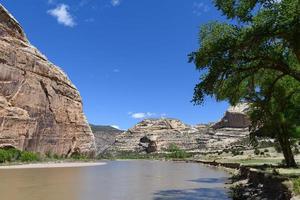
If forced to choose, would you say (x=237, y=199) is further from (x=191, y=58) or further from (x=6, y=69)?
(x=6, y=69)

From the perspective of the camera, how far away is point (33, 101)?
513ft

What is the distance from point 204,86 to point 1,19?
5130 inches

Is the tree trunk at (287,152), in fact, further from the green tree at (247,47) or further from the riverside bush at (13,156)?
the riverside bush at (13,156)

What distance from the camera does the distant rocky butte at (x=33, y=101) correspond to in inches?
5507

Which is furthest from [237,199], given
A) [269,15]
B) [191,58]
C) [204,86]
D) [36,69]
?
[36,69]

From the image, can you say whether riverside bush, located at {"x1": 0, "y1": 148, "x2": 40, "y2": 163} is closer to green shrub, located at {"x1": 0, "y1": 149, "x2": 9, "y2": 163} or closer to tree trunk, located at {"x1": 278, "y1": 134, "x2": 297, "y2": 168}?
green shrub, located at {"x1": 0, "y1": 149, "x2": 9, "y2": 163}

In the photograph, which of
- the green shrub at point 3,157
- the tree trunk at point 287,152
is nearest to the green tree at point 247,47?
the tree trunk at point 287,152

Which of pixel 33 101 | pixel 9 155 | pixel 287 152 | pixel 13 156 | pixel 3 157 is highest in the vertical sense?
pixel 33 101

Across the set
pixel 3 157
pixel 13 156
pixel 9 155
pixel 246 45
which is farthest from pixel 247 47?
pixel 13 156

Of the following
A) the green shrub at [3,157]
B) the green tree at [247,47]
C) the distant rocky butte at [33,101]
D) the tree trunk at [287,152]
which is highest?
the distant rocky butte at [33,101]

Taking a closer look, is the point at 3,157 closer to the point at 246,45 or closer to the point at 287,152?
the point at 287,152

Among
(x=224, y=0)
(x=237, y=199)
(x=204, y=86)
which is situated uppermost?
(x=224, y=0)

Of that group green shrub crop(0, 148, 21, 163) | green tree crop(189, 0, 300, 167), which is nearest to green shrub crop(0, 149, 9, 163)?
green shrub crop(0, 148, 21, 163)

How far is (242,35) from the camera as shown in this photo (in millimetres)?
24203
